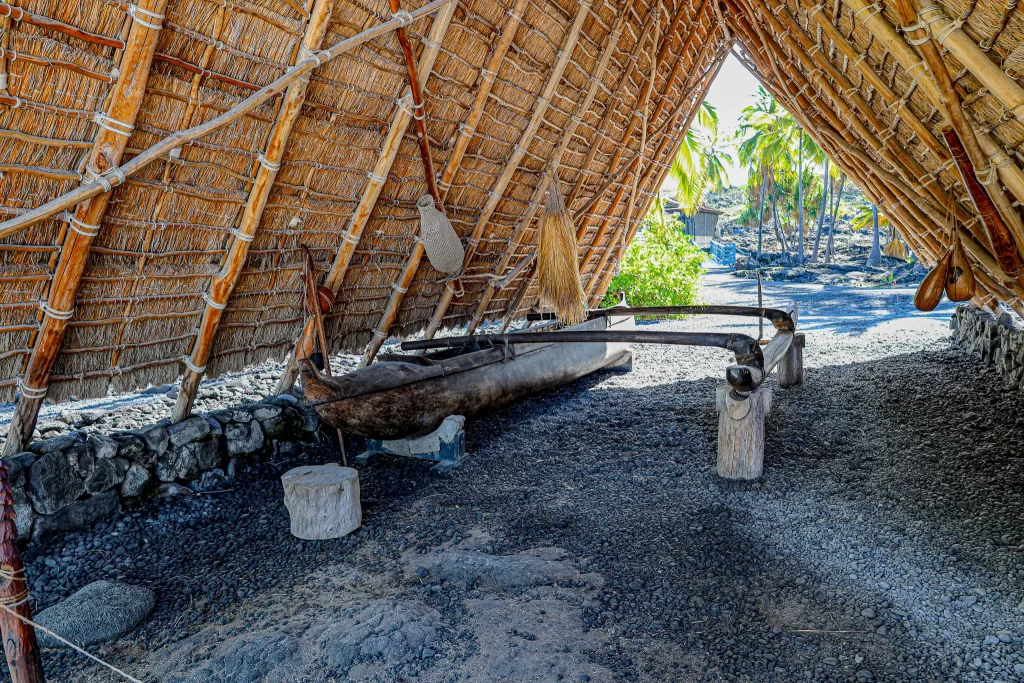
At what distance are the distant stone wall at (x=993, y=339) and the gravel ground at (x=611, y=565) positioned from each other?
0.57 m

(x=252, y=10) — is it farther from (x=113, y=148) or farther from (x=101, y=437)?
(x=101, y=437)

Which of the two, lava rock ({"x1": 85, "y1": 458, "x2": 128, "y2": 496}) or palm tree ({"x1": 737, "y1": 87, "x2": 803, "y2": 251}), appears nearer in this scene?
lava rock ({"x1": 85, "y1": 458, "x2": 128, "y2": 496})

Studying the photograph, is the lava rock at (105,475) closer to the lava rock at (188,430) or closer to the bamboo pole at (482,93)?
the lava rock at (188,430)

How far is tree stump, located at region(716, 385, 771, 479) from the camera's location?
367 cm

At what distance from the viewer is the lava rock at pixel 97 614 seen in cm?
237

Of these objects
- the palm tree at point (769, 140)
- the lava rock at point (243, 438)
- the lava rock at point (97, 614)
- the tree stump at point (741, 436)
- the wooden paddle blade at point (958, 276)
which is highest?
the palm tree at point (769, 140)

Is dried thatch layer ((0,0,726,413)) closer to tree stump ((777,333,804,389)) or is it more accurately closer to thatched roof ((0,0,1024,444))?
thatched roof ((0,0,1024,444))

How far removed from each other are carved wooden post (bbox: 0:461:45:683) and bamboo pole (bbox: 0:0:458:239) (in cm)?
113

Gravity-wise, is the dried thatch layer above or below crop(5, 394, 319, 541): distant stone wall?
above

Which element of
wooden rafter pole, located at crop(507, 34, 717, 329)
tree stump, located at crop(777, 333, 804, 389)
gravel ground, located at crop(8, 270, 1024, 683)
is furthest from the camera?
wooden rafter pole, located at crop(507, 34, 717, 329)

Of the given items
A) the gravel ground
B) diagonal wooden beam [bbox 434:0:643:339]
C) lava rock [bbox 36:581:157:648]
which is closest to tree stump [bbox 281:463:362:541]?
the gravel ground

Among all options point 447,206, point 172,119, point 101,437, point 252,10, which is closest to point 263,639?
point 101,437

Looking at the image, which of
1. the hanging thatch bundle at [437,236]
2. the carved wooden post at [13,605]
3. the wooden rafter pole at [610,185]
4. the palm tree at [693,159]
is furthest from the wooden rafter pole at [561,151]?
the palm tree at [693,159]

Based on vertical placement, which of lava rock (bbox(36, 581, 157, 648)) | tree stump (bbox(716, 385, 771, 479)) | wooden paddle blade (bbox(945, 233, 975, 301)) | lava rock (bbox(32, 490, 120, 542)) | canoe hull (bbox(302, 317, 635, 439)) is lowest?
lava rock (bbox(32, 490, 120, 542))
